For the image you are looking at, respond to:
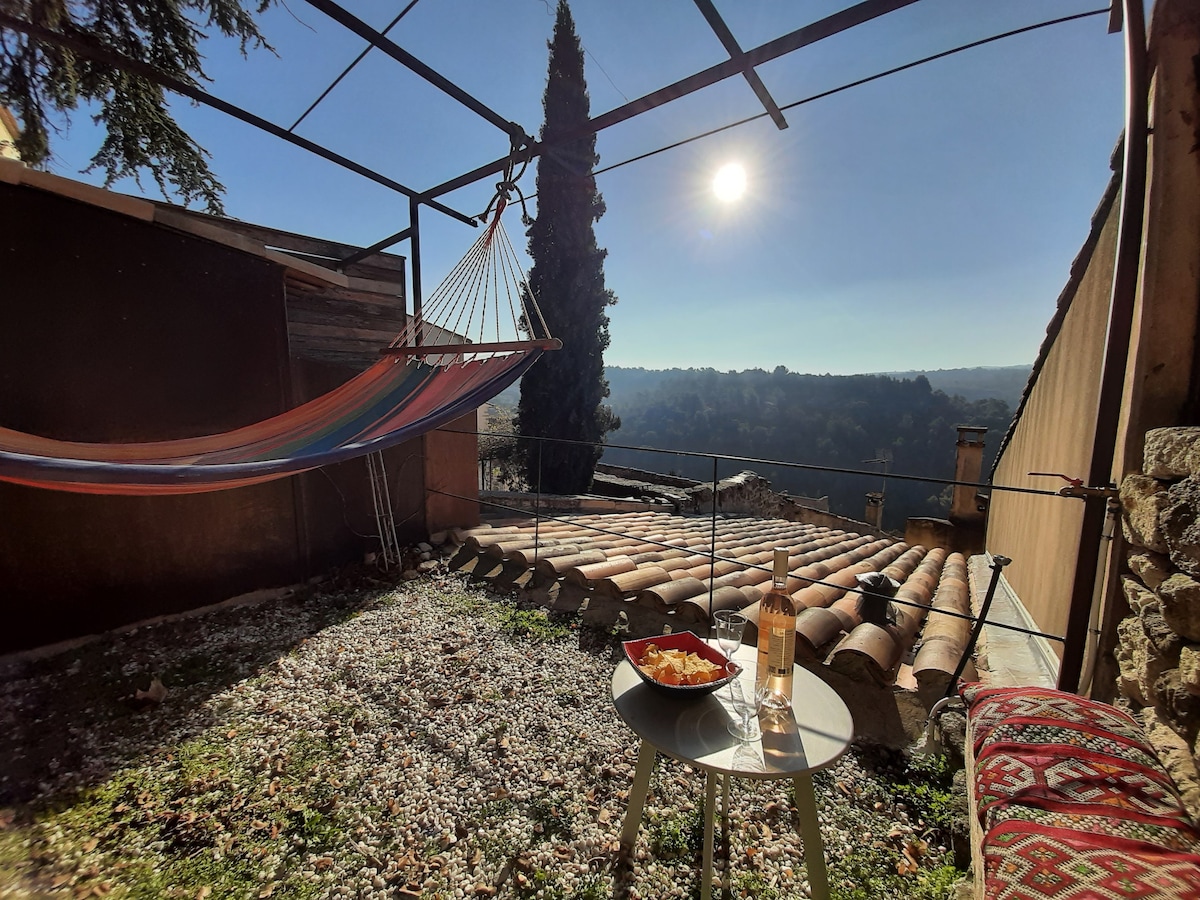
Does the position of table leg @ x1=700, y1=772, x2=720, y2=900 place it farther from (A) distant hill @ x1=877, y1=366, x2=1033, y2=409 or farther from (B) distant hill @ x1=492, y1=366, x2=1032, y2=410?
(A) distant hill @ x1=877, y1=366, x2=1033, y2=409

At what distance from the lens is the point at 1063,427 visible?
7.11 ft

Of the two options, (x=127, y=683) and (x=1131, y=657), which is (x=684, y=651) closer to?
(x=1131, y=657)

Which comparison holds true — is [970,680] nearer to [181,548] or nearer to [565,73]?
[181,548]

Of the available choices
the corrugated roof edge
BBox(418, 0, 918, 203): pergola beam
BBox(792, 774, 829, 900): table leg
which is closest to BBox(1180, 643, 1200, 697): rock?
BBox(792, 774, 829, 900): table leg

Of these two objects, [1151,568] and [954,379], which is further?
[954,379]

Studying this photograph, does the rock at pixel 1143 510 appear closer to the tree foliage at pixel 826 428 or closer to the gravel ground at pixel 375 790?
the gravel ground at pixel 375 790

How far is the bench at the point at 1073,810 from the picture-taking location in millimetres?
659

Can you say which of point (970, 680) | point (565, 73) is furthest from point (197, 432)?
point (565, 73)

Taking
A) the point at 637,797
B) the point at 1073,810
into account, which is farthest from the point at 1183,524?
the point at 637,797

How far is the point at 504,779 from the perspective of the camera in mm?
1559

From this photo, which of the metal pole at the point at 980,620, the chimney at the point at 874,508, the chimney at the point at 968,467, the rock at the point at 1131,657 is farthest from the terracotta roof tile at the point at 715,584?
the chimney at the point at 874,508

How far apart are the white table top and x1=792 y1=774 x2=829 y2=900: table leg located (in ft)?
0.35

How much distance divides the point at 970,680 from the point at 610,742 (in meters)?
1.32

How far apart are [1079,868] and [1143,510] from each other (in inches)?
30.7
